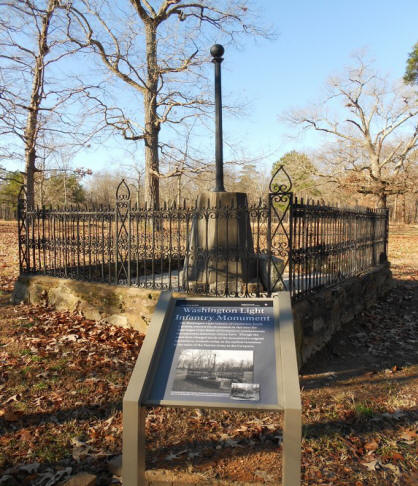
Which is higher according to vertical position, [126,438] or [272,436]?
[126,438]

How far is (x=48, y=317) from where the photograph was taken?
6.69 m

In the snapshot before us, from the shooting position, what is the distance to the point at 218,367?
2520 millimetres

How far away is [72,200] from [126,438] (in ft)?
165

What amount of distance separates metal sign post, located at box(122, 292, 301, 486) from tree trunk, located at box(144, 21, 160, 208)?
13.7 m

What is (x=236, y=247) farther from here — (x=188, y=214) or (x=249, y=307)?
(x=249, y=307)

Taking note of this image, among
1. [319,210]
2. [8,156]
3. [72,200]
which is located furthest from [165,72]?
[72,200]

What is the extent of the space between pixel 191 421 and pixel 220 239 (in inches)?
110

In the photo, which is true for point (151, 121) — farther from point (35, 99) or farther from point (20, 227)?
point (20, 227)

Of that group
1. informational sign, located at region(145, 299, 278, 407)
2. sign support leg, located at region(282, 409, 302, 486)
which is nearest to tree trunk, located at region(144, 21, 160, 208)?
informational sign, located at region(145, 299, 278, 407)

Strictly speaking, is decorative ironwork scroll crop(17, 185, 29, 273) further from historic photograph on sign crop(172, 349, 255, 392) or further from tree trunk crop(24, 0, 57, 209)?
tree trunk crop(24, 0, 57, 209)

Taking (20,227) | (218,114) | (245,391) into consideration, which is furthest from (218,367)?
(20,227)

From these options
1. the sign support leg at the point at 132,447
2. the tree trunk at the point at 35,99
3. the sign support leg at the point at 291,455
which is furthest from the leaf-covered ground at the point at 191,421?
the tree trunk at the point at 35,99

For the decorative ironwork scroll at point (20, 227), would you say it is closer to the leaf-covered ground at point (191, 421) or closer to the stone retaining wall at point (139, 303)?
the stone retaining wall at point (139, 303)

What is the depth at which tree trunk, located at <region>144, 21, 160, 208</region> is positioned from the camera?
16297 millimetres
